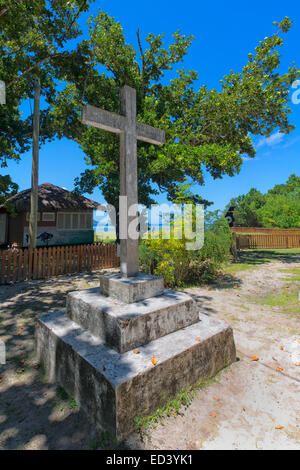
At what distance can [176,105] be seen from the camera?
14539 millimetres

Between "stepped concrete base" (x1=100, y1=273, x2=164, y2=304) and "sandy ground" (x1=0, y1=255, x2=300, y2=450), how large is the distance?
1.30m

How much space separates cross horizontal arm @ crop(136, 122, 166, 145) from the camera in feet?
12.4

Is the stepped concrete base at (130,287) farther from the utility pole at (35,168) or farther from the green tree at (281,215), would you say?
the green tree at (281,215)

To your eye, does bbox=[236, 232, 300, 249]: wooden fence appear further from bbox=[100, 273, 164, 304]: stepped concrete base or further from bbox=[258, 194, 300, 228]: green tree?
bbox=[100, 273, 164, 304]: stepped concrete base

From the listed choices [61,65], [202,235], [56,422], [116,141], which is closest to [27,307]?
[56,422]

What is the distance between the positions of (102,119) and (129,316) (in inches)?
108

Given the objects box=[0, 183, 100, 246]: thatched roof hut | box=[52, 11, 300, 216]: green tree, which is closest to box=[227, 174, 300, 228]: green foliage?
box=[52, 11, 300, 216]: green tree

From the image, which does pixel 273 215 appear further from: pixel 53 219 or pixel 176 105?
pixel 53 219

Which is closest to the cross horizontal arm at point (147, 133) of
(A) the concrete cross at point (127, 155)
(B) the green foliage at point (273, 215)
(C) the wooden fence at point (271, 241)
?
(A) the concrete cross at point (127, 155)

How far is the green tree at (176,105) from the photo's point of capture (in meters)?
12.6

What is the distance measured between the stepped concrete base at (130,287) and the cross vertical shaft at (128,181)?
0.20 m

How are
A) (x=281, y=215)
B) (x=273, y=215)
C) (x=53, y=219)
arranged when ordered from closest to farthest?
(x=53, y=219)
(x=281, y=215)
(x=273, y=215)

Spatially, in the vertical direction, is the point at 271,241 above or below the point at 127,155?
below

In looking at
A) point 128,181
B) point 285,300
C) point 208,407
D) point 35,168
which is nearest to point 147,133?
point 128,181
